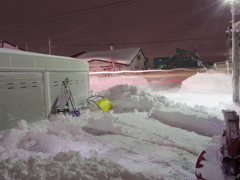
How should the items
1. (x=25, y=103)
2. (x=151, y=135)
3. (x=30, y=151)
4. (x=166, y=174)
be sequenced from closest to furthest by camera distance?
(x=166, y=174), (x=30, y=151), (x=151, y=135), (x=25, y=103)

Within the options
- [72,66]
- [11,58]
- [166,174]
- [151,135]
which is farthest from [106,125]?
[72,66]

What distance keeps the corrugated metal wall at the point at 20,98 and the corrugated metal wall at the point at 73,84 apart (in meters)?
0.63

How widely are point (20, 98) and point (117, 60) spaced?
3041 centimetres

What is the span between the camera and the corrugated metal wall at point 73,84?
7676 millimetres

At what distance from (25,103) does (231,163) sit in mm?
6163

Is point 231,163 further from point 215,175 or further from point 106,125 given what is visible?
point 106,125

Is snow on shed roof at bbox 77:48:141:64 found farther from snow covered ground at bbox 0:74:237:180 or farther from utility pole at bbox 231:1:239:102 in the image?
snow covered ground at bbox 0:74:237:180

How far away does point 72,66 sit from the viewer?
9.18 meters

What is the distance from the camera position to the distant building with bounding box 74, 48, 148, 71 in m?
35.2

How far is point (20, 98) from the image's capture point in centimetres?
620

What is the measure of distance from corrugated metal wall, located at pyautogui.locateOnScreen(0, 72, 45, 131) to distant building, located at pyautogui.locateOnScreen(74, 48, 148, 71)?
26.2 metres

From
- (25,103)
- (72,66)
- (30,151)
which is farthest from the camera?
(72,66)

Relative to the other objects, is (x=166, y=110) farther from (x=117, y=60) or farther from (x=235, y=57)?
(x=117, y=60)

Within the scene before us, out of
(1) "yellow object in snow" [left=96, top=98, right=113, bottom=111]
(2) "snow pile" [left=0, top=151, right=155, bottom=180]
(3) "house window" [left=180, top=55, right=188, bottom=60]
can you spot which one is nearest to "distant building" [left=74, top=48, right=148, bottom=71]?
(3) "house window" [left=180, top=55, right=188, bottom=60]
